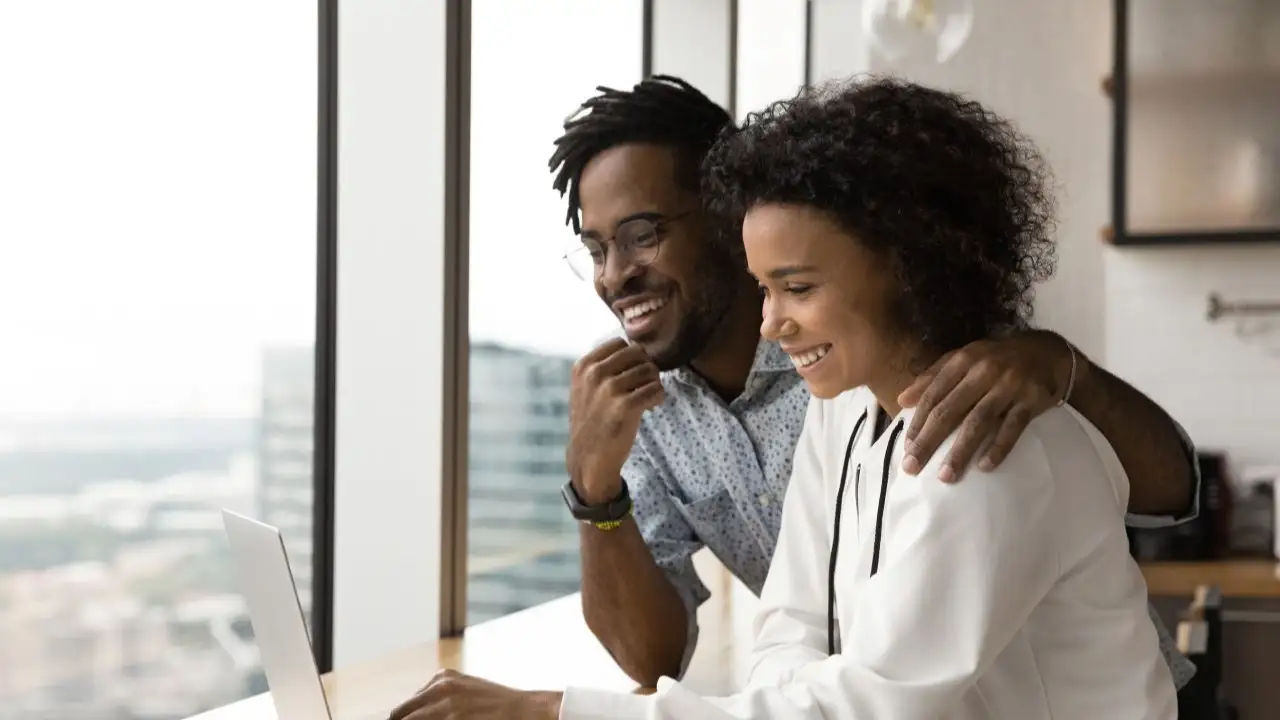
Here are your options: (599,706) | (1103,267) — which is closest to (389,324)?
(599,706)

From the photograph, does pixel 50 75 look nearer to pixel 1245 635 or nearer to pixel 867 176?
pixel 867 176

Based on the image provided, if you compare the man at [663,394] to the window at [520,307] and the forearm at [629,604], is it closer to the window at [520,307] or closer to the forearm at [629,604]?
the forearm at [629,604]

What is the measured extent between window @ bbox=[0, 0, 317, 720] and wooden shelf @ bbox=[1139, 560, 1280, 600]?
82.1 inches

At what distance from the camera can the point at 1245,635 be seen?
311cm

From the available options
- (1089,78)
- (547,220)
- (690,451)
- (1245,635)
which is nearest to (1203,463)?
(1245,635)

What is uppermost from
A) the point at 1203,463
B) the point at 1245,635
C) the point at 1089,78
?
the point at 1089,78

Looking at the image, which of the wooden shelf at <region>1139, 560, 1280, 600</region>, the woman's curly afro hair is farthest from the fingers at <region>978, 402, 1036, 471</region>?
the wooden shelf at <region>1139, 560, 1280, 600</region>

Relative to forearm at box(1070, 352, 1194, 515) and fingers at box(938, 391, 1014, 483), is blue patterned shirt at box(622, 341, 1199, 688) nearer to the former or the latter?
forearm at box(1070, 352, 1194, 515)

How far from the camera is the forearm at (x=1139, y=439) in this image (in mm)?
1307

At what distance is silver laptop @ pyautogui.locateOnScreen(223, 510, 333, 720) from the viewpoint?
43.6 inches

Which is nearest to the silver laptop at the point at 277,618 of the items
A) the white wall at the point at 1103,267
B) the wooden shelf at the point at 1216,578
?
the wooden shelf at the point at 1216,578

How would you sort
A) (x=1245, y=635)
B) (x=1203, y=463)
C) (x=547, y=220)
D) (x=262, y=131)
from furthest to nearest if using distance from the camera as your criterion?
(x=1203, y=463) < (x=1245, y=635) < (x=547, y=220) < (x=262, y=131)

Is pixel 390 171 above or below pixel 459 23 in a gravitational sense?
below

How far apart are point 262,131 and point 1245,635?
2480 millimetres
